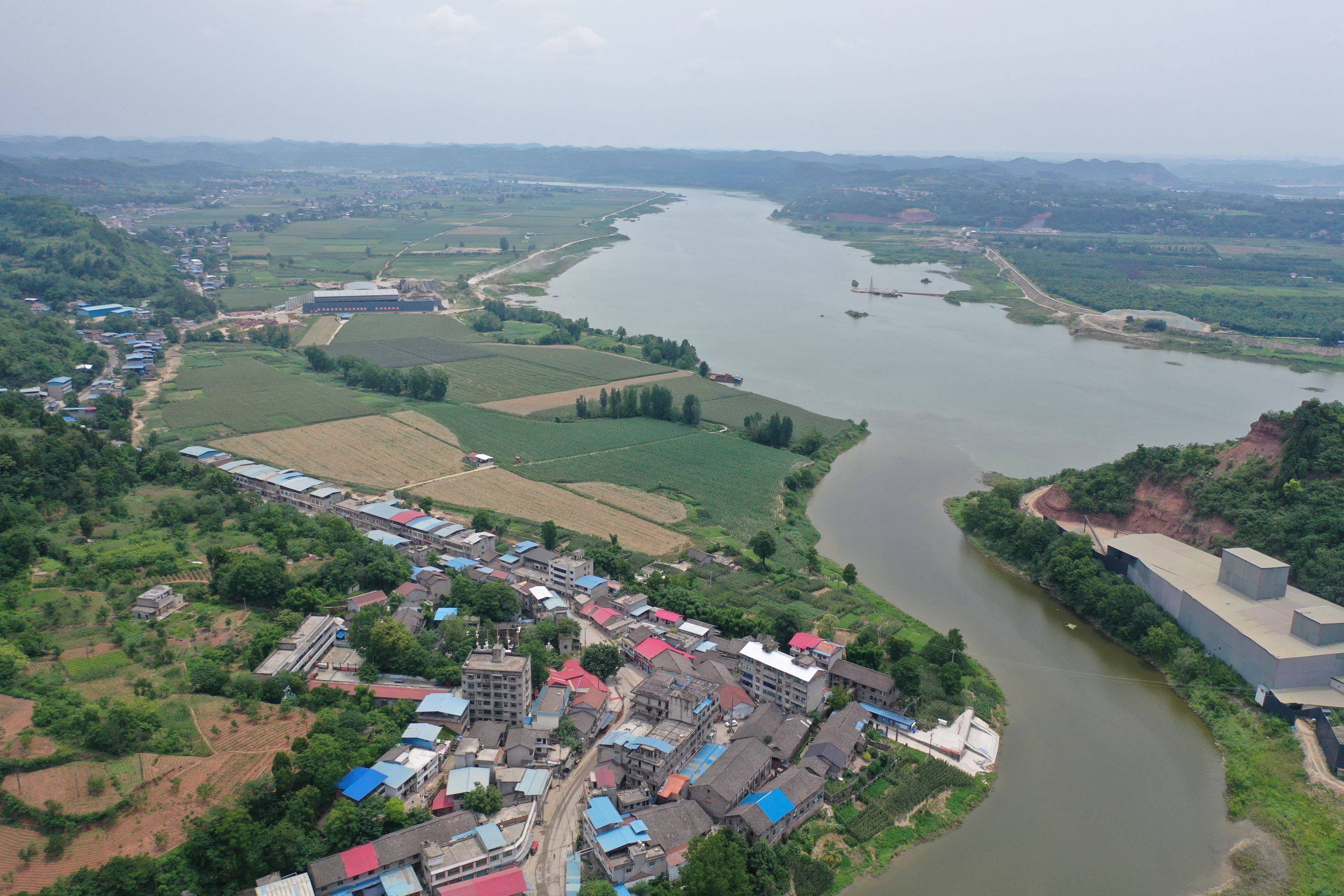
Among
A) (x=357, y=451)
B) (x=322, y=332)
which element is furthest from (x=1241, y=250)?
(x=357, y=451)

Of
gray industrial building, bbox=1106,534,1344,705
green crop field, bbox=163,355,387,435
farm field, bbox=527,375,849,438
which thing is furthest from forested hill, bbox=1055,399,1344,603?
green crop field, bbox=163,355,387,435

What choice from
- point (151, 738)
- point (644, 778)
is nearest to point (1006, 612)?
point (644, 778)

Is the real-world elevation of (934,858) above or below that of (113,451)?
below

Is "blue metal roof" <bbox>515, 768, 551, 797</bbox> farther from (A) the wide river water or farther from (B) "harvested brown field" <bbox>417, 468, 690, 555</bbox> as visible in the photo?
(B) "harvested brown field" <bbox>417, 468, 690, 555</bbox>

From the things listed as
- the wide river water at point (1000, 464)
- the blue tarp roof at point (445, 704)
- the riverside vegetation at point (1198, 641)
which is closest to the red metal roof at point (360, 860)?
the blue tarp roof at point (445, 704)

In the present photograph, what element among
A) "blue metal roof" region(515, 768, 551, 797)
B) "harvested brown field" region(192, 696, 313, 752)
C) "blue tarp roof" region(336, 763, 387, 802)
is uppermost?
"harvested brown field" region(192, 696, 313, 752)

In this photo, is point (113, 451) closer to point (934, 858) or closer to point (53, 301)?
point (934, 858)
